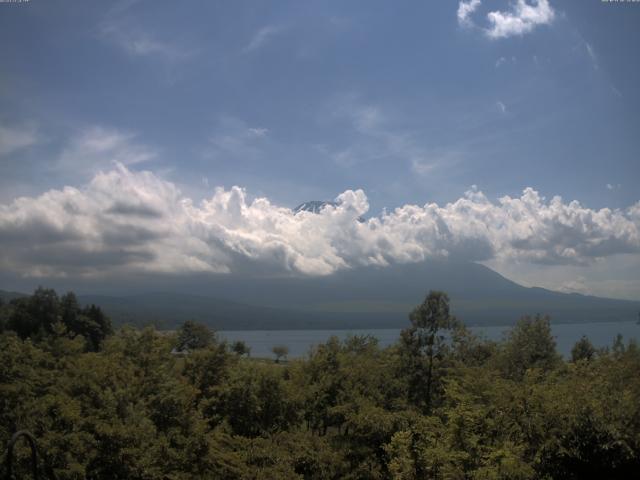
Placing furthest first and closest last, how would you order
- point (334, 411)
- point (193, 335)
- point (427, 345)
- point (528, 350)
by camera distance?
point (193, 335), point (528, 350), point (427, 345), point (334, 411)

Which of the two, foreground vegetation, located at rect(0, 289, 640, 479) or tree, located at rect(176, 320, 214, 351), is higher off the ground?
foreground vegetation, located at rect(0, 289, 640, 479)

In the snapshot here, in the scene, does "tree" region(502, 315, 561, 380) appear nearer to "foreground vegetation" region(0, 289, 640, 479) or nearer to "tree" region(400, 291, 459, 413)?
"foreground vegetation" region(0, 289, 640, 479)

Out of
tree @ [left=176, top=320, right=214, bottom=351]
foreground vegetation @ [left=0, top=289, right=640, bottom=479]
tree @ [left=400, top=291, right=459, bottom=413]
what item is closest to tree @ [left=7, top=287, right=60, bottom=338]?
tree @ [left=176, top=320, right=214, bottom=351]

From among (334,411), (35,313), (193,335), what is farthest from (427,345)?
(35,313)

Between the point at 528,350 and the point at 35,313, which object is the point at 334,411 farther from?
the point at 35,313

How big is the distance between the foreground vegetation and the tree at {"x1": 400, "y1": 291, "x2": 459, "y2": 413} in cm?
8

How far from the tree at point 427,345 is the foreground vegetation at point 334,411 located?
0.08 meters

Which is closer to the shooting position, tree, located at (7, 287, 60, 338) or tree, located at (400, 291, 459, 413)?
tree, located at (400, 291, 459, 413)

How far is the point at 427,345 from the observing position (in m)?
33.1

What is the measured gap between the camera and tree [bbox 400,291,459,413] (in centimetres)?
3243

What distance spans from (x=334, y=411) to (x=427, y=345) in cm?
808

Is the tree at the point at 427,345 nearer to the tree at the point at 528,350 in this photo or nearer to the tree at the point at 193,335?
the tree at the point at 528,350

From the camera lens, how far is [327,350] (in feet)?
113

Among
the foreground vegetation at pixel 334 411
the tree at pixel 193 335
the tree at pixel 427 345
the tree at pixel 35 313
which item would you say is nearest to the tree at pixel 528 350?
the foreground vegetation at pixel 334 411
